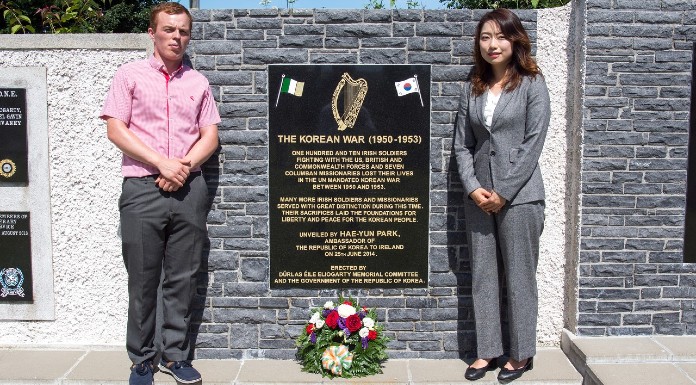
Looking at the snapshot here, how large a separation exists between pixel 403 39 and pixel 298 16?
64 cm

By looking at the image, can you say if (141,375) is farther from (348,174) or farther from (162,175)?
(348,174)

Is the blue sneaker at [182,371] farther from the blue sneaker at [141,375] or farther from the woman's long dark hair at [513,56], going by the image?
the woman's long dark hair at [513,56]

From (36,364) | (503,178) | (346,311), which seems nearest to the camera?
(503,178)

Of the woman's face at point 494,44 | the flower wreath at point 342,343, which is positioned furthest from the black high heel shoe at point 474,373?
the woman's face at point 494,44

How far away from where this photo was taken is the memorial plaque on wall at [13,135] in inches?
161

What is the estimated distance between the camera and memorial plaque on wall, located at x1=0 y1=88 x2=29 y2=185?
13.4 ft

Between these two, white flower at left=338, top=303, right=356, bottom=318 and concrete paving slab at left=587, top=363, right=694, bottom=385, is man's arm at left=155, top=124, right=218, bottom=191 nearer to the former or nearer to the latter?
white flower at left=338, top=303, right=356, bottom=318

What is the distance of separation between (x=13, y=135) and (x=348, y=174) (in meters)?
2.06

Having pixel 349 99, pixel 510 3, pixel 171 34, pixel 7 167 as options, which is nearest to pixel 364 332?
pixel 349 99

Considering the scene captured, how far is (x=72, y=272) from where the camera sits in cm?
421

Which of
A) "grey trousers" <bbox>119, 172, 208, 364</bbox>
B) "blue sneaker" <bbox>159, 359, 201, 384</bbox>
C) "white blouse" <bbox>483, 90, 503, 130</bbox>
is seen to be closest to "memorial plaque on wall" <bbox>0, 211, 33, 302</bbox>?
"grey trousers" <bbox>119, 172, 208, 364</bbox>

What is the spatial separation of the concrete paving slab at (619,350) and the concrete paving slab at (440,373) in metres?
0.56

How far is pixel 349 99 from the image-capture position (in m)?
4.02

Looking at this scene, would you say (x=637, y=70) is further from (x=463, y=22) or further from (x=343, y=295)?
(x=343, y=295)
